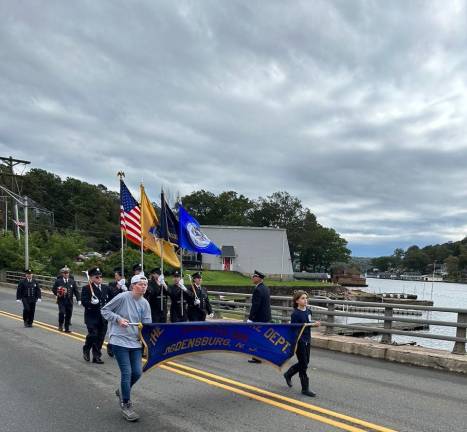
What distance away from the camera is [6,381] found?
24.0ft

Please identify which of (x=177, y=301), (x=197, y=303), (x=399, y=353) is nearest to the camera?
(x=399, y=353)

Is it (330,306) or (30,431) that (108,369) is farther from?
(330,306)

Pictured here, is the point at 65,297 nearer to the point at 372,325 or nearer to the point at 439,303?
the point at 372,325

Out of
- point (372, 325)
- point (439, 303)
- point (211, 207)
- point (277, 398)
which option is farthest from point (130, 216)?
point (211, 207)

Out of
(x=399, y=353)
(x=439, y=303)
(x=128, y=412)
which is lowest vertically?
(x=439, y=303)

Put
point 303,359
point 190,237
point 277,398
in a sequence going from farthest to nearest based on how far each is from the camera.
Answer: point 190,237, point 303,359, point 277,398

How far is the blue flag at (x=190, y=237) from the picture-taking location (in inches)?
451

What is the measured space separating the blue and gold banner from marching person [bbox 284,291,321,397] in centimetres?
12

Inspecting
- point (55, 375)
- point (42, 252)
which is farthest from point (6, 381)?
point (42, 252)

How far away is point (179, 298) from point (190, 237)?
1.64 meters

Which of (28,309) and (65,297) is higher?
(65,297)

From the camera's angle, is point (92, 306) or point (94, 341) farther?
point (92, 306)

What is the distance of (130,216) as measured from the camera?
49.4 ft

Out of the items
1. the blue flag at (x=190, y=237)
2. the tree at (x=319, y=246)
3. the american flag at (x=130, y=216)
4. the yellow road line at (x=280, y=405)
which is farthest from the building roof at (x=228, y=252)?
the yellow road line at (x=280, y=405)
